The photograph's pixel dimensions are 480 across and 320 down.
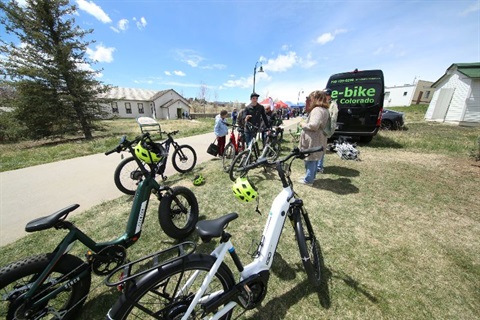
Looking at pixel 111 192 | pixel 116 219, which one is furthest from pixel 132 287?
pixel 111 192

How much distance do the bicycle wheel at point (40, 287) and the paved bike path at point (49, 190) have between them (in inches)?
90.5

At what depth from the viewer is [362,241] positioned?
2.89 metres

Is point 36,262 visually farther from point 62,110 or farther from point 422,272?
point 62,110

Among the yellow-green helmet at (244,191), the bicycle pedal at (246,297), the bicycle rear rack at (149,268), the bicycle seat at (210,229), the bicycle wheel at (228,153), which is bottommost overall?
the bicycle pedal at (246,297)

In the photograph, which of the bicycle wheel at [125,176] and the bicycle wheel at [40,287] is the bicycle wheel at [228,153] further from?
the bicycle wheel at [40,287]

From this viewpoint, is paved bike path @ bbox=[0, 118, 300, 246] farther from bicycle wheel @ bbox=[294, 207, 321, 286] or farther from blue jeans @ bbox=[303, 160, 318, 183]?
bicycle wheel @ bbox=[294, 207, 321, 286]

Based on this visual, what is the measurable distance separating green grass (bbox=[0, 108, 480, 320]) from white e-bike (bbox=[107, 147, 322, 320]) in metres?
0.38

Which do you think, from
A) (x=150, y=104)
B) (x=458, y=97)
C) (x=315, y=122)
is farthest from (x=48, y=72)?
(x=458, y=97)

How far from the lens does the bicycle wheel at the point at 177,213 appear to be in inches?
105

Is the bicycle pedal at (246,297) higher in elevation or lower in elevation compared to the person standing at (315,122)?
lower

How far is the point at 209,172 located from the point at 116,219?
9.04 feet

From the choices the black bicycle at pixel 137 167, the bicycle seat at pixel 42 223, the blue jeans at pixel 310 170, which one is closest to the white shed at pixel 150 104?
the black bicycle at pixel 137 167

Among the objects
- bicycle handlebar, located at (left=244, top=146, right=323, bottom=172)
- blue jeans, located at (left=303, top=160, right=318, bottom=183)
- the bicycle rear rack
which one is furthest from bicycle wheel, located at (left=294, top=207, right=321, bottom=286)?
blue jeans, located at (left=303, top=160, right=318, bottom=183)

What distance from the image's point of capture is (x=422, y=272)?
2.36 meters
